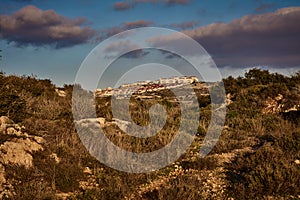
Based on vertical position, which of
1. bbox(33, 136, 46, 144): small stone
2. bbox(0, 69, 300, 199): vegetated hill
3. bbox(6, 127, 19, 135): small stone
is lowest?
bbox(0, 69, 300, 199): vegetated hill

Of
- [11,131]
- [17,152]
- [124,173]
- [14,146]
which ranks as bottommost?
[124,173]

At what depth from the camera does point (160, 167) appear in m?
7.58

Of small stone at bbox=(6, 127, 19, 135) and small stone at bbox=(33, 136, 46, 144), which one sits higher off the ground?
small stone at bbox=(6, 127, 19, 135)

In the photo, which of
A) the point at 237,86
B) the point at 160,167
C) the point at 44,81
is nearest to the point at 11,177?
the point at 160,167

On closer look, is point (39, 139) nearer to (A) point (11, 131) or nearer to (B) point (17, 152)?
(A) point (11, 131)

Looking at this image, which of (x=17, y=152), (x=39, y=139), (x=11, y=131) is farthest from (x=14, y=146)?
(x=39, y=139)

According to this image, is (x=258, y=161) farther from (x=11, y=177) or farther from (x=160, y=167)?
(x=11, y=177)

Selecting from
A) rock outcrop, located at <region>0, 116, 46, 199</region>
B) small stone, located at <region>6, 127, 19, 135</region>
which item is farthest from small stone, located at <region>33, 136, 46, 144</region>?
small stone, located at <region>6, 127, 19, 135</region>

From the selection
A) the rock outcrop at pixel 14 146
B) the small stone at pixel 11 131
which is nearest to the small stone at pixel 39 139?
the rock outcrop at pixel 14 146

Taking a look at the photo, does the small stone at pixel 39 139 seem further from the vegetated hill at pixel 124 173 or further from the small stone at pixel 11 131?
the small stone at pixel 11 131

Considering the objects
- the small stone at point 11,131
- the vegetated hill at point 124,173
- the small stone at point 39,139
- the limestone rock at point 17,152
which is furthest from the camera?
the small stone at point 39,139

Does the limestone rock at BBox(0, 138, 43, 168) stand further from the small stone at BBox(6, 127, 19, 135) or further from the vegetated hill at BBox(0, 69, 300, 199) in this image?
the small stone at BBox(6, 127, 19, 135)

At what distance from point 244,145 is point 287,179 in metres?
3.42

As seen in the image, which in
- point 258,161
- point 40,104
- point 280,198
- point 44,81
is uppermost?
point 44,81
